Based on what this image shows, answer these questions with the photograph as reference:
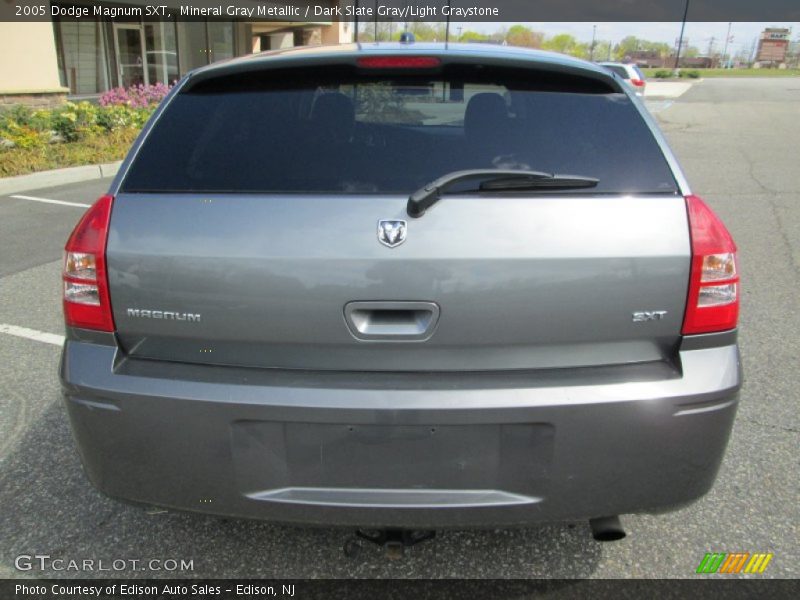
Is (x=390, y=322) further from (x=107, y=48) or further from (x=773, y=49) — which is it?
(x=773, y=49)

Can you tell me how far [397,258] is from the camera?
175 cm

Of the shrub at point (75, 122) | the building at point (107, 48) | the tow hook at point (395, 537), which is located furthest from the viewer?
the building at point (107, 48)

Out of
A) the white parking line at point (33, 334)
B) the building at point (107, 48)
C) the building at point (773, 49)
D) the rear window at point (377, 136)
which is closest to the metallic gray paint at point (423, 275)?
the rear window at point (377, 136)

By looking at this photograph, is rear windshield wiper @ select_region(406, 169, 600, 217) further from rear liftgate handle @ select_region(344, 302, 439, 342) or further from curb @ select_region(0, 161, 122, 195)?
curb @ select_region(0, 161, 122, 195)

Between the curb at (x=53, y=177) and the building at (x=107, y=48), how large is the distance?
5.20 metres

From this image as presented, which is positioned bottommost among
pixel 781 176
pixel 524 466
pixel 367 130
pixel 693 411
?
pixel 781 176

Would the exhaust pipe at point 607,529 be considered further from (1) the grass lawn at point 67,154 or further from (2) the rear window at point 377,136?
(1) the grass lawn at point 67,154

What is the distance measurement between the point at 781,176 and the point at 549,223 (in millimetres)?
10711

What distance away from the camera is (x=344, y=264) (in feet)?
5.78

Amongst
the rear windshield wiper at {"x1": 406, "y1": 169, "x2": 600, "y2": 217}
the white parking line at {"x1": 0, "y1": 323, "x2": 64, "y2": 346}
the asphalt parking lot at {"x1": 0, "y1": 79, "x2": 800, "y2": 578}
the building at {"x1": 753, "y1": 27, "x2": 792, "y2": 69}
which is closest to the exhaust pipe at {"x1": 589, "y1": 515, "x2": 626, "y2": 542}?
the asphalt parking lot at {"x1": 0, "y1": 79, "x2": 800, "y2": 578}

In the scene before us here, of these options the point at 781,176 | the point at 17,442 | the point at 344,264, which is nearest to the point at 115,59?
the point at 781,176

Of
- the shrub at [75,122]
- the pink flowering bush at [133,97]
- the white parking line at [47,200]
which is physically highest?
the pink flowering bush at [133,97]

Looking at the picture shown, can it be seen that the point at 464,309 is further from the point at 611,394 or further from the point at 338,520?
the point at 338,520

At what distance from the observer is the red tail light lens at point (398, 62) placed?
6.82ft
